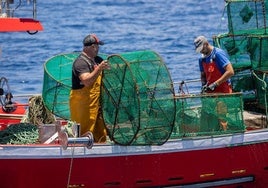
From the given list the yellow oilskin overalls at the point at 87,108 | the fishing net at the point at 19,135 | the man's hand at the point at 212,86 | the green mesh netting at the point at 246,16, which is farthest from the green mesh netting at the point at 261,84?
the fishing net at the point at 19,135

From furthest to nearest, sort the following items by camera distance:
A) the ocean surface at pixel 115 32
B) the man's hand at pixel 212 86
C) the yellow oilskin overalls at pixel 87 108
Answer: the ocean surface at pixel 115 32 < the man's hand at pixel 212 86 < the yellow oilskin overalls at pixel 87 108

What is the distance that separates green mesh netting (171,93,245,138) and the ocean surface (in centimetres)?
1235

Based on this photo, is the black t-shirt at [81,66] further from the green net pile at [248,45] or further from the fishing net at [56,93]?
the green net pile at [248,45]

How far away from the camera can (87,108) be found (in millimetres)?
12000

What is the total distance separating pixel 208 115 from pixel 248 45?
2.01 meters

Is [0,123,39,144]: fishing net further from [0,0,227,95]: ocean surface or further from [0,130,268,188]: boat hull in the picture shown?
[0,0,227,95]: ocean surface

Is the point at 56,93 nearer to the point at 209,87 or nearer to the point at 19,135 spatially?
the point at 19,135

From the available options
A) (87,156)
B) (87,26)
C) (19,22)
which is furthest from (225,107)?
(87,26)

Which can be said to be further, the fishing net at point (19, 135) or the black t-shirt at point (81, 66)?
the fishing net at point (19, 135)

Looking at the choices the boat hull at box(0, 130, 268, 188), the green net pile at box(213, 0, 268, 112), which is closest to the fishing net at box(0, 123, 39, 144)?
the boat hull at box(0, 130, 268, 188)

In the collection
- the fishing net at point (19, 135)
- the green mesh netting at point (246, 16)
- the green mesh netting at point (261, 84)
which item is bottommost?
the fishing net at point (19, 135)

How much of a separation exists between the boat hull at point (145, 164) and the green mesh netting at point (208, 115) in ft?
0.43

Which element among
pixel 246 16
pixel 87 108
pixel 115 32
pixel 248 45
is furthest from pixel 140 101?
pixel 115 32

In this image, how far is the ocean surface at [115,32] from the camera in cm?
2933
